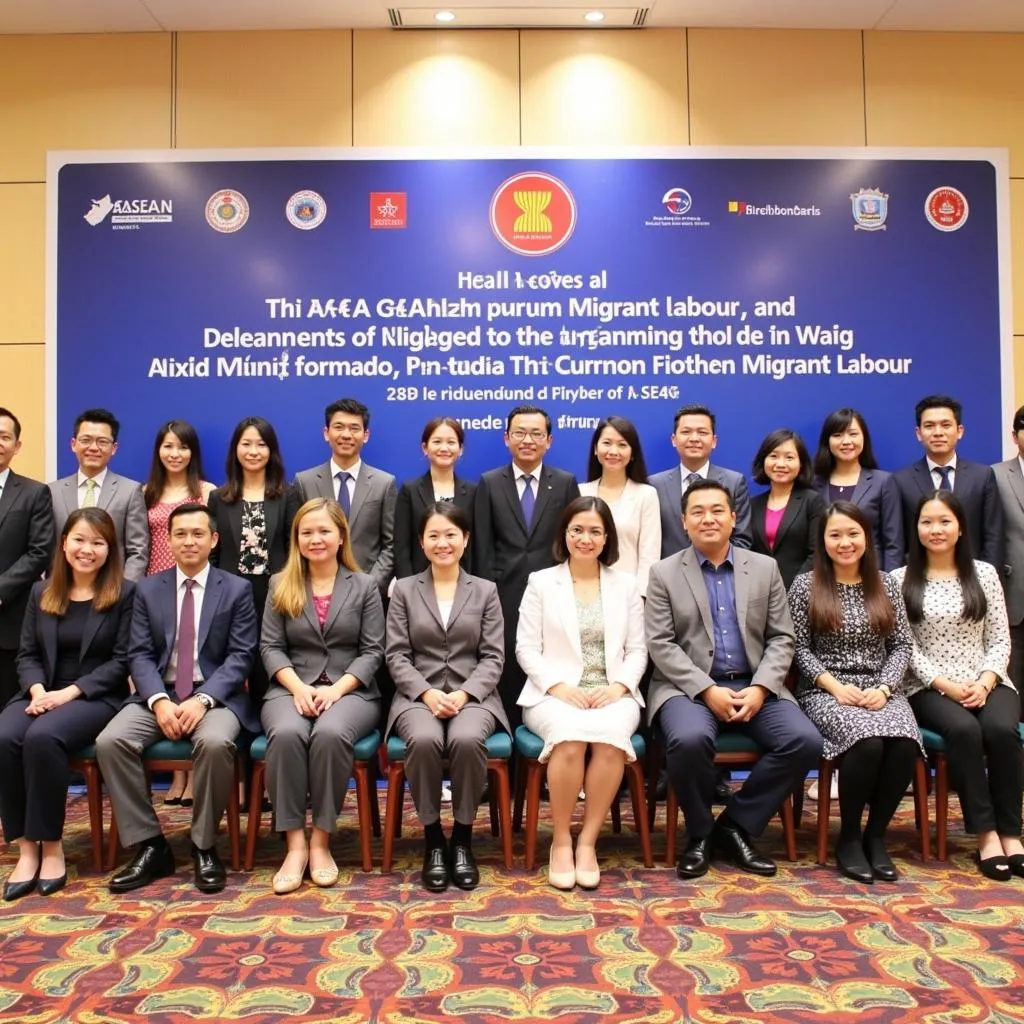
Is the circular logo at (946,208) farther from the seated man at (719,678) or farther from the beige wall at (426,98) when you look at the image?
the seated man at (719,678)

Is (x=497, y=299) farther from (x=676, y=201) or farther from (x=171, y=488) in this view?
(x=171, y=488)

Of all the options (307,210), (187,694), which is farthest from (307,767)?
(307,210)

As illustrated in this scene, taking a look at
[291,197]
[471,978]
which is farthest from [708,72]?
[471,978]

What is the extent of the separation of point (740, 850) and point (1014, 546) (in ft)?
6.82

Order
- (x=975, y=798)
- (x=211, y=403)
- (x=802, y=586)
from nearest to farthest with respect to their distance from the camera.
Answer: (x=975, y=798), (x=802, y=586), (x=211, y=403)

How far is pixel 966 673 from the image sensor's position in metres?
3.61

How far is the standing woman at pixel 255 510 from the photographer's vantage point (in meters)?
4.15

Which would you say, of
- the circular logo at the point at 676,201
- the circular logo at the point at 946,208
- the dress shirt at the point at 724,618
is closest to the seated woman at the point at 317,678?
the dress shirt at the point at 724,618

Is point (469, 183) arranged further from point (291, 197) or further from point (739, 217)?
point (739, 217)

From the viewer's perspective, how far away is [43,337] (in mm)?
4938

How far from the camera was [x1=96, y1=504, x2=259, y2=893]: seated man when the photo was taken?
3248mm

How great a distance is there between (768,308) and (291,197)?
2652mm

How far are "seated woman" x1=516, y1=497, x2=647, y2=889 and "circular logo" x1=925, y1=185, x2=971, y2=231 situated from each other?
9.27ft

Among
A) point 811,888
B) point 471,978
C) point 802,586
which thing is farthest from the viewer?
point 802,586
